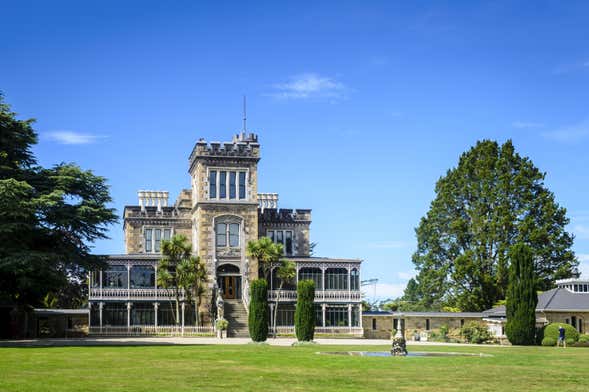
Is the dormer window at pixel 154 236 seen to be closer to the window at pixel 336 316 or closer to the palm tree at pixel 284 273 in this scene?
the palm tree at pixel 284 273

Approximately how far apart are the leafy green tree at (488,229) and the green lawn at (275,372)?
33.0 m

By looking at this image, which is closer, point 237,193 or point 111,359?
point 111,359

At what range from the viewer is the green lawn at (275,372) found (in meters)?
19.8

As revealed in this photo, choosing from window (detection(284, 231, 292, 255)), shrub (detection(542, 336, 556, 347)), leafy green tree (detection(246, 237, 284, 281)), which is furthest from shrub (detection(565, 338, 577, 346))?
window (detection(284, 231, 292, 255))

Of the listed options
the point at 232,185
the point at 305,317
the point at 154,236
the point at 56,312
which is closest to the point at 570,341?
the point at 305,317

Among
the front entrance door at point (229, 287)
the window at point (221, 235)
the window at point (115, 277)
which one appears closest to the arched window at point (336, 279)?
the front entrance door at point (229, 287)

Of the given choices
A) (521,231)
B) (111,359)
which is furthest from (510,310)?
(111,359)

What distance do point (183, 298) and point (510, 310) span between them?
2421cm

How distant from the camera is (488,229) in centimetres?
6525

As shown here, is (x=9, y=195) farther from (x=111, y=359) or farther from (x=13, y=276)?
(x=111, y=359)

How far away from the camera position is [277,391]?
18.6 metres

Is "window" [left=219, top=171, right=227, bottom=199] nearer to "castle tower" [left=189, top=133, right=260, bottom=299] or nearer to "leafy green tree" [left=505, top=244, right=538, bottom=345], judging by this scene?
"castle tower" [left=189, top=133, right=260, bottom=299]

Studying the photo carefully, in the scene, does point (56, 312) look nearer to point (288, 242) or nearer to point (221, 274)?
point (221, 274)

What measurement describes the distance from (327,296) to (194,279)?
32.9ft
